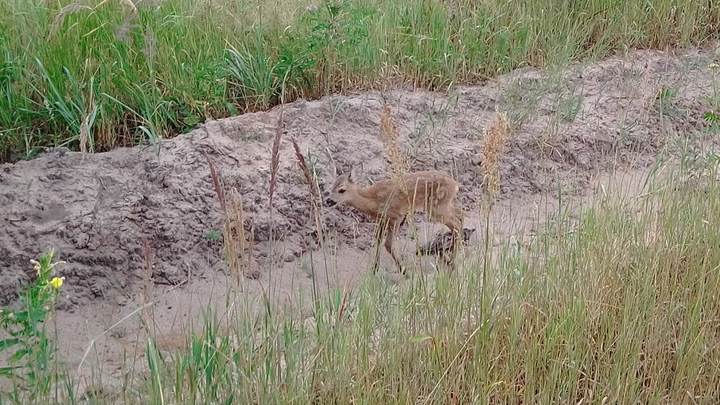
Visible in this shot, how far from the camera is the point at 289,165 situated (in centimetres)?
612

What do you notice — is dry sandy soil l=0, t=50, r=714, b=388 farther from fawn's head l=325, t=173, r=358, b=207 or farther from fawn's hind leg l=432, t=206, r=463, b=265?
fawn's head l=325, t=173, r=358, b=207

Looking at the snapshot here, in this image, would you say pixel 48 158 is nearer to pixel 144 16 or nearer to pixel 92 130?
pixel 92 130

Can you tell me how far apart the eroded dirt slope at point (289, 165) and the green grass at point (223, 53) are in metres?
0.23

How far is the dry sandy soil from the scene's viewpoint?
5.22 m

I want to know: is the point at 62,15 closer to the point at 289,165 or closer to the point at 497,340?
the point at 289,165

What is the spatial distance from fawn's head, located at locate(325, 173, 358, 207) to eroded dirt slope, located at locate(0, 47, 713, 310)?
0.27 m

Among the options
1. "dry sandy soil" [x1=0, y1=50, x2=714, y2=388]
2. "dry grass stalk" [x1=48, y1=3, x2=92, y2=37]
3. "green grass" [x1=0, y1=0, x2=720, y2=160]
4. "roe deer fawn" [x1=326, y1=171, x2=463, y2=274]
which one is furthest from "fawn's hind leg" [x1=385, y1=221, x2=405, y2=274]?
"dry grass stalk" [x1=48, y1=3, x2=92, y2=37]

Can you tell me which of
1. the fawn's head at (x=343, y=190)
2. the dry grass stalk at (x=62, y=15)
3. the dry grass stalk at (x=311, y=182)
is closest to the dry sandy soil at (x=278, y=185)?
the fawn's head at (x=343, y=190)

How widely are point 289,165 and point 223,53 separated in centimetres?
119

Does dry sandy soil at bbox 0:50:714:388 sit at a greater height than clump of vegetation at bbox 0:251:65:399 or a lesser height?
lesser

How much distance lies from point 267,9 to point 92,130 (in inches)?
75.3

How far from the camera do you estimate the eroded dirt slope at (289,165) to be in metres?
5.41

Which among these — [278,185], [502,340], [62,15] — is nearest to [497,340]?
[502,340]

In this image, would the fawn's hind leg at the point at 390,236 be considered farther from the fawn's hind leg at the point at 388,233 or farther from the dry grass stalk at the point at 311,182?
the dry grass stalk at the point at 311,182
